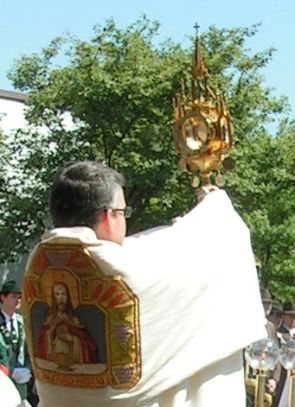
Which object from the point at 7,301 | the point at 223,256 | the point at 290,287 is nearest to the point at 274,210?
the point at 290,287

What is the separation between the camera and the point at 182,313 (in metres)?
3.03

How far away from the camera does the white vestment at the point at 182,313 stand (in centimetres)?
299

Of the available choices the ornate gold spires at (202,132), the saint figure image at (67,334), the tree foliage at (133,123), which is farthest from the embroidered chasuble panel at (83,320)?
the tree foliage at (133,123)

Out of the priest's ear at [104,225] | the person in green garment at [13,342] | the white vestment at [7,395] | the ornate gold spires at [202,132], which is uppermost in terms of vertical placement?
the ornate gold spires at [202,132]

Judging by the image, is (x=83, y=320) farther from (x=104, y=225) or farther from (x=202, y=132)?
(x=202, y=132)

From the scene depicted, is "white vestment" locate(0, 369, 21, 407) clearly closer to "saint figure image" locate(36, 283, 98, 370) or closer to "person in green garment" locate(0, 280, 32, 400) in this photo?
"saint figure image" locate(36, 283, 98, 370)

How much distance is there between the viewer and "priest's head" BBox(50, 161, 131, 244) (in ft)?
9.88

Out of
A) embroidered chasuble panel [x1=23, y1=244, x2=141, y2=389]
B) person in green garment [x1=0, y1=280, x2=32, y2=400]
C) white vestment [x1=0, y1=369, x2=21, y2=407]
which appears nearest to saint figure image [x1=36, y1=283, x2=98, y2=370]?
embroidered chasuble panel [x1=23, y1=244, x2=141, y2=389]

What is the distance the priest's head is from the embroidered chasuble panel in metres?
0.09

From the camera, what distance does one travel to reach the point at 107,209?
118 inches

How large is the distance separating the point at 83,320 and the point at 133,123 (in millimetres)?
17571

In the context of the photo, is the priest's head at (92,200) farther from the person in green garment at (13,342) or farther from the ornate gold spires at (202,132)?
the person in green garment at (13,342)

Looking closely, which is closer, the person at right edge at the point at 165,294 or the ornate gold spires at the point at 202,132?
A: the person at right edge at the point at 165,294

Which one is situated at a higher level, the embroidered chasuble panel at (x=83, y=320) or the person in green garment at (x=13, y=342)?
the embroidered chasuble panel at (x=83, y=320)
